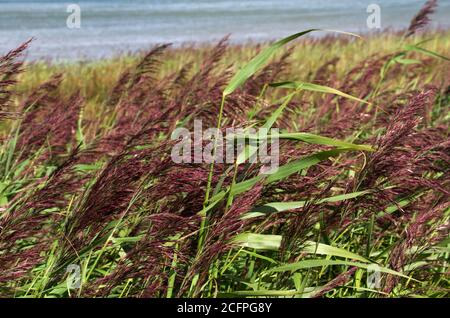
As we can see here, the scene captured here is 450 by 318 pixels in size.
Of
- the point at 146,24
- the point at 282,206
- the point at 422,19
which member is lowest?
the point at 146,24

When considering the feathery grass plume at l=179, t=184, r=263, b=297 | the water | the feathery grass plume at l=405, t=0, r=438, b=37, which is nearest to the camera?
the feathery grass plume at l=179, t=184, r=263, b=297

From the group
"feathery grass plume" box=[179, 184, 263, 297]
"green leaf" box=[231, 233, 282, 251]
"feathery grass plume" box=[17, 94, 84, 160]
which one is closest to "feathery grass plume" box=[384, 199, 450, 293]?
"green leaf" box=[231, 233, 282, 251]

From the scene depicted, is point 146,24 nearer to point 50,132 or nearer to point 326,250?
point 50,132

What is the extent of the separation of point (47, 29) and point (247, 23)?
7663 mm

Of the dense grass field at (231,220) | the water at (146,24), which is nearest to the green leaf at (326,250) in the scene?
the dense grass field at (231,220)

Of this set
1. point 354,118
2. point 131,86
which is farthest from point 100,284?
point 131,86

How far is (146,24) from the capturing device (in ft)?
67.3

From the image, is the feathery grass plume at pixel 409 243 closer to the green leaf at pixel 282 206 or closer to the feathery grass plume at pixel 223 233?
the green leaf at pixel 282 206

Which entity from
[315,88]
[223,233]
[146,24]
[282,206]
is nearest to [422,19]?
[315,88]

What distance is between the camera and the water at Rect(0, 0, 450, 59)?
14883mm

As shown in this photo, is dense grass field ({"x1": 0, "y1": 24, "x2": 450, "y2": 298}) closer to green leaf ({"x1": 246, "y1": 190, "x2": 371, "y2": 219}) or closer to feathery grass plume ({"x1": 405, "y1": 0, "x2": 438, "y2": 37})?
green leaf ({"x1": 246, "y1": 190, "x2": 371, "y2": 219})

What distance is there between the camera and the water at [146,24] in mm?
14883

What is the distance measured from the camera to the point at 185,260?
199 cm
